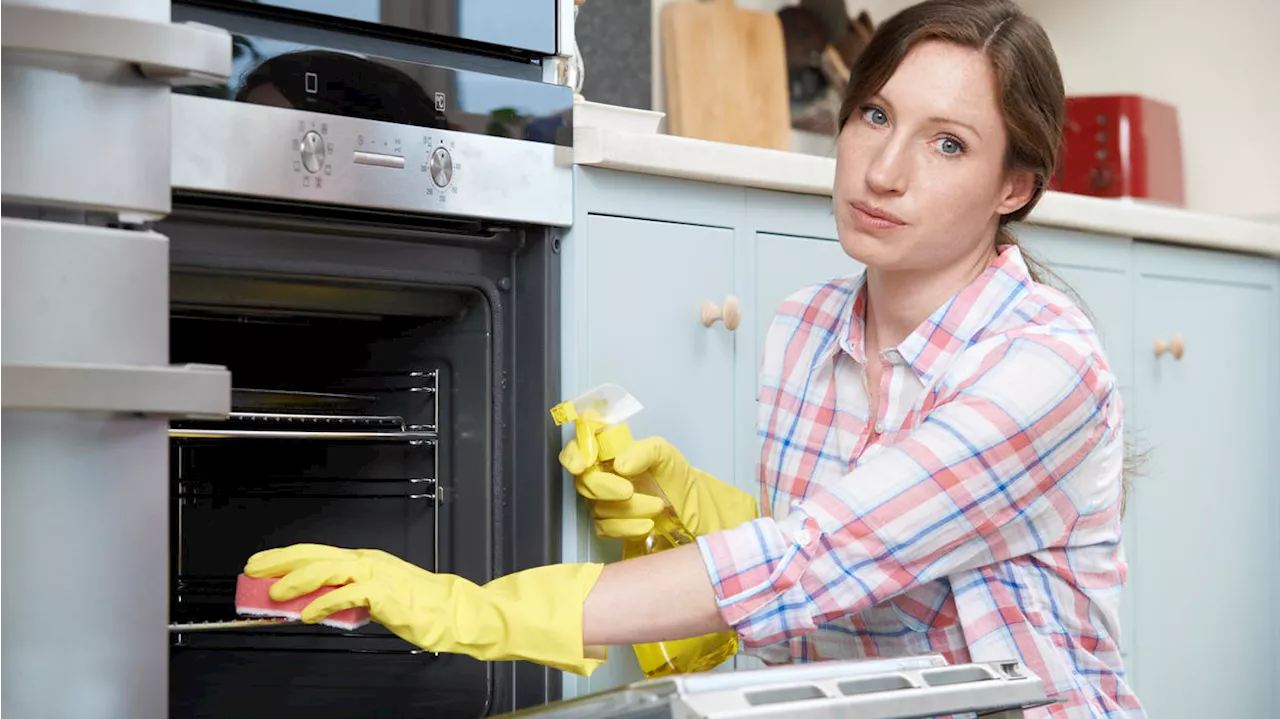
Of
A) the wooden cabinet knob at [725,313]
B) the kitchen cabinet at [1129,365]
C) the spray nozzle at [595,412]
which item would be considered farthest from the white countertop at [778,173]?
the spray nozzle at [595,412]

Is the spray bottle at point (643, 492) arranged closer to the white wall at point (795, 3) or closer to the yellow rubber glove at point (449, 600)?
the yellow rubber glove at point (449, 600)

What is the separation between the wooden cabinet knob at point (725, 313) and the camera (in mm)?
1695

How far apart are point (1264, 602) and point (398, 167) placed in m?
1.92

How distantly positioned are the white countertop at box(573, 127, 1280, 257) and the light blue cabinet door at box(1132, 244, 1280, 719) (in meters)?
0.05

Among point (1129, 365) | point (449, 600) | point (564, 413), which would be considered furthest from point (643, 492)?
point (1129, 365)

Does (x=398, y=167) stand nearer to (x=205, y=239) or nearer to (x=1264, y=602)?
(x=205, y=239)

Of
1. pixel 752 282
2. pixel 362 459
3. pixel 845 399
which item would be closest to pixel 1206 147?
pixel 752 282

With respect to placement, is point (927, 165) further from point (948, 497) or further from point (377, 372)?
point (377, 372)

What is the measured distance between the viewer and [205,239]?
1272 millimetres

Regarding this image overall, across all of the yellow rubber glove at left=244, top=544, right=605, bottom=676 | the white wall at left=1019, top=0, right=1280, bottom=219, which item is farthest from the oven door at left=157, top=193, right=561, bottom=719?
the white wall at left=1019, top=0, right=1280, bottom=219

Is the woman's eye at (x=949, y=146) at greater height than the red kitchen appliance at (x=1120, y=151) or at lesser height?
lesser

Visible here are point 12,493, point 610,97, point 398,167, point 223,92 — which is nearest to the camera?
point 12,493

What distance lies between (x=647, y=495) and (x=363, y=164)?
1.48ft

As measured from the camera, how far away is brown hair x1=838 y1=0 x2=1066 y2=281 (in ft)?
4.53
